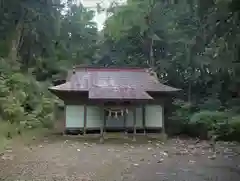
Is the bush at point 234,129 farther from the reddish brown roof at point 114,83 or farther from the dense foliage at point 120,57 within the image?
the reddish brown roof at point 114,83

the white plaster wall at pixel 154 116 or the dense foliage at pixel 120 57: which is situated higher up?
the dense foliage at pixel 120 57

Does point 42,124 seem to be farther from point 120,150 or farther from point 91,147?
point 120,150

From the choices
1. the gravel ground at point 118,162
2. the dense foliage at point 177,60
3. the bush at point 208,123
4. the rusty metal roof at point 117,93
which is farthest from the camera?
the dense foliage at point 177,60

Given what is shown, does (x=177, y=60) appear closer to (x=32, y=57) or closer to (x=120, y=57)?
(x=120, y=57)

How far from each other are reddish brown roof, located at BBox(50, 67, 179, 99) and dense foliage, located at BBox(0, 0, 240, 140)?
7.54 ft

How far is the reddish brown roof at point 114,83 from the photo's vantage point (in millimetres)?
13969

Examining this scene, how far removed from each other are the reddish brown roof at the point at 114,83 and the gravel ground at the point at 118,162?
219 centimetres

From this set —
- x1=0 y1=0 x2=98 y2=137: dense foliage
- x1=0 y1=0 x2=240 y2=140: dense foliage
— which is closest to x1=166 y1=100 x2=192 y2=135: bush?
x1=0 y1=0 x2=240 y2=140: dense foliage

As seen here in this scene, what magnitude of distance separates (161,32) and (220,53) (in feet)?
45.0

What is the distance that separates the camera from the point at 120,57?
23.5 meters

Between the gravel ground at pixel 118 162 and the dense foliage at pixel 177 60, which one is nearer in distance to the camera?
the gravel ground at pixel 118 162

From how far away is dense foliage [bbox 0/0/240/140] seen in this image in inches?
613

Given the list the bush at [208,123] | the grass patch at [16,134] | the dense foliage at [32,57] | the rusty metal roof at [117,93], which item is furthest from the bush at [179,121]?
the dense foliage at [32,57]

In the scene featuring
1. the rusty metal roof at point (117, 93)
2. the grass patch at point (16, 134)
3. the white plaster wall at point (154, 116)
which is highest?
the rusty metal roof at point (117, 93)
